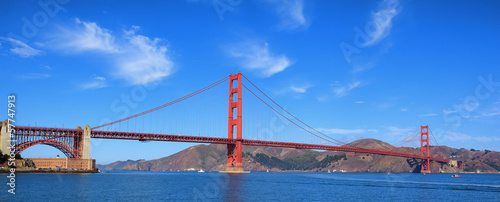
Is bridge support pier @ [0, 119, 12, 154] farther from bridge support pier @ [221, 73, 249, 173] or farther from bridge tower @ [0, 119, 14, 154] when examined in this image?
bridge support pier @ [221, 73, 249, 173]

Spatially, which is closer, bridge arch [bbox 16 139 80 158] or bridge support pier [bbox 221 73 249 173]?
bridge arch [bbox 16 139 80 158]

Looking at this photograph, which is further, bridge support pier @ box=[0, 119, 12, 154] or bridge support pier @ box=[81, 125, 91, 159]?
bridge support pier @ box=[81, 125, 91, 159]

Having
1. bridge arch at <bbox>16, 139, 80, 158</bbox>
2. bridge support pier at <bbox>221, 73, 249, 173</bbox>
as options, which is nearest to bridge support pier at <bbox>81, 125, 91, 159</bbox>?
bridge arch at <bbox>16, 139, 80, 158</bbox>

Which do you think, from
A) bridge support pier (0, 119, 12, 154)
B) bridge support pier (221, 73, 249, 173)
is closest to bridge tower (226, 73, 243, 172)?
bridge support pier (221, 73, 249, 173)

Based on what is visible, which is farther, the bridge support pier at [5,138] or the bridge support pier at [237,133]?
the bridge support pier at [237,133]

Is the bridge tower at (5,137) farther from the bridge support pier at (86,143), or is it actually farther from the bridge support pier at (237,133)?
the bridge support pier at (237,133)

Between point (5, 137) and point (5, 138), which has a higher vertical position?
point (5, 137)

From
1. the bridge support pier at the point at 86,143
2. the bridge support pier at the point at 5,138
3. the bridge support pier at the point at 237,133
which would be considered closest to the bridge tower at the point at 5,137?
the bridge support pier at the point at 5,138

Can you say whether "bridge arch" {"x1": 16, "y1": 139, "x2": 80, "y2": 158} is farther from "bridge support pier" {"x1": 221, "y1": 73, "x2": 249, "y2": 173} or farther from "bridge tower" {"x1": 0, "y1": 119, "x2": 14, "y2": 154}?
"bridge support pier" {"x1": 221, "y1": 73, "x2": 249, "y2": 173}

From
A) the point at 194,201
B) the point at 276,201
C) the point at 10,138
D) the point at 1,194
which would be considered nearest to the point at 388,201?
the point at 276,201

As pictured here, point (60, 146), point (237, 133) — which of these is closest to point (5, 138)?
point (60, 146)

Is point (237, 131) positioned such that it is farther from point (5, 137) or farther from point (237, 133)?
point (5, 137)

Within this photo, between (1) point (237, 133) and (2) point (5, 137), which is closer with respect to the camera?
(2) point (5, 137)

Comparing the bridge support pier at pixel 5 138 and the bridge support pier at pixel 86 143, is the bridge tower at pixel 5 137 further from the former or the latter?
the bridge support pier at pixel 86 143
